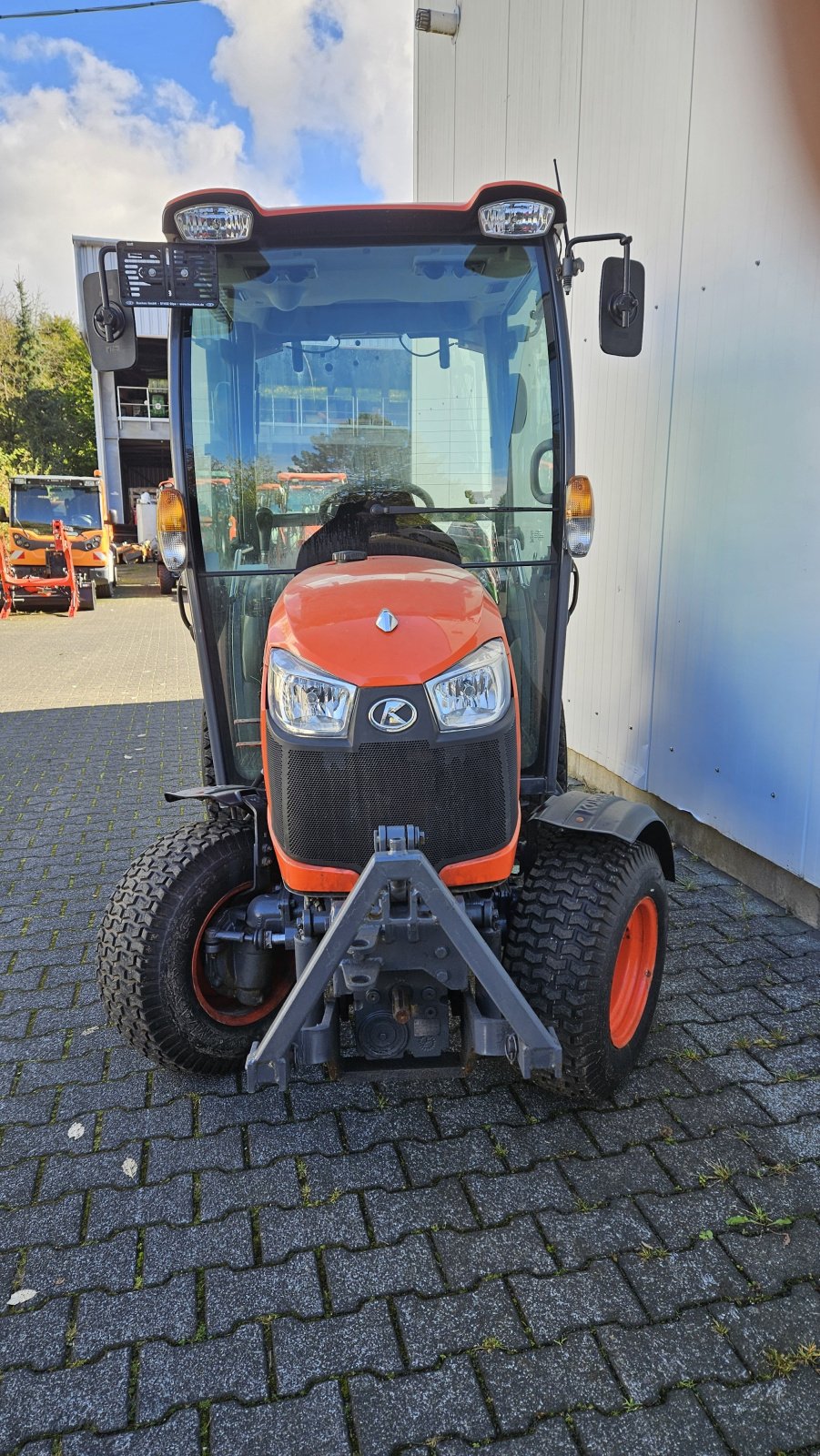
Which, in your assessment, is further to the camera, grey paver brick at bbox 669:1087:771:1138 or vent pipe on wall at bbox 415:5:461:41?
vent pipe on wall at bbox 415:5:461:41

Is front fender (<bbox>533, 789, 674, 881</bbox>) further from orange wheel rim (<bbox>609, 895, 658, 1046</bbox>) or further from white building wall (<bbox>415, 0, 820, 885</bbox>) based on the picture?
white building wall (<bbox>415, 0, 820, 885</bbox>)

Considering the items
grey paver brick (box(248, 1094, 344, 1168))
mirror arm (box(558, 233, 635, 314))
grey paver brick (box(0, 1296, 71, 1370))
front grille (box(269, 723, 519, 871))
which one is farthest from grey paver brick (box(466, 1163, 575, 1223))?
mirror arm (box(558, 233, 635, 314))

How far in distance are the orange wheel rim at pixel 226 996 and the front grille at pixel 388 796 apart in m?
0.46

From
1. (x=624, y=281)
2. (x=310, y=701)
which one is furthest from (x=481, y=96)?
(x=310, y=701)

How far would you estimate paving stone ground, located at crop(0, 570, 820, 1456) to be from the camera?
5.97 feet

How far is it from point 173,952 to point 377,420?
5.75 ft

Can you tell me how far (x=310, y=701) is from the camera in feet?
7.75

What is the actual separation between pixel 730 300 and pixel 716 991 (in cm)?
273

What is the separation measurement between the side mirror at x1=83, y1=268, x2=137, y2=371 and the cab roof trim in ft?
0.80

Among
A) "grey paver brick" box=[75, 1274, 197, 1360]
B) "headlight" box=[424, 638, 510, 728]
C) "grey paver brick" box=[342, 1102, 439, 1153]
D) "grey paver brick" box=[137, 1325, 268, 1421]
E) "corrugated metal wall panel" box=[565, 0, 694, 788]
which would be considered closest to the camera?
"grey paver brick" box=[137, 1325, 268, 1421]

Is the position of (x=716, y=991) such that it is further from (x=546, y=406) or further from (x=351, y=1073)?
(x=546, y=406)

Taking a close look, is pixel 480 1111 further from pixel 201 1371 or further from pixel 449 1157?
pixel 201 1371

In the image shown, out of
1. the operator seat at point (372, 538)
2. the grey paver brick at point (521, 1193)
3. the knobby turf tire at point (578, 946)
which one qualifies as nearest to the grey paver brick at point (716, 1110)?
the knobby turf tire at point (578, 946)

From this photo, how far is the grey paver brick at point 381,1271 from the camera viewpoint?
2.09 metres
